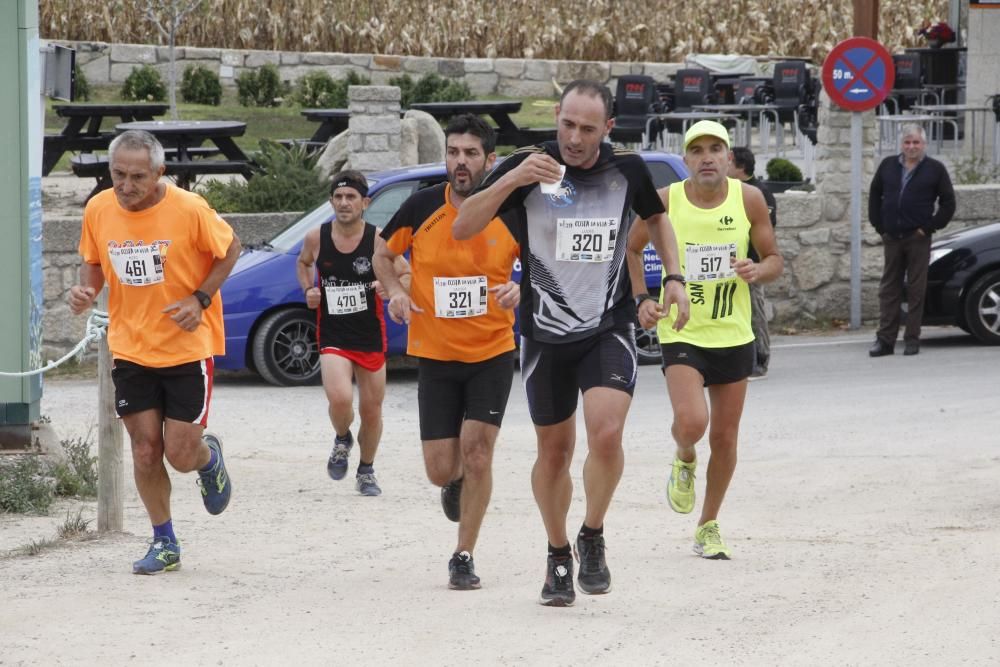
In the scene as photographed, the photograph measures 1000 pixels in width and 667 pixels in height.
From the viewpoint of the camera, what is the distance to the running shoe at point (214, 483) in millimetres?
7434

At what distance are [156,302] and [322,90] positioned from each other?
2439 centimetres

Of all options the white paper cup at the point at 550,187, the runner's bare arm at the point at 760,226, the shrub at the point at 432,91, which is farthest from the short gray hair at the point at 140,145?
the shrub at the point at 432,91

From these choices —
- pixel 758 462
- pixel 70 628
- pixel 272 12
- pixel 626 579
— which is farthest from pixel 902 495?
pixel 272 12

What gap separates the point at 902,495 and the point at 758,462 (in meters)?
1.34

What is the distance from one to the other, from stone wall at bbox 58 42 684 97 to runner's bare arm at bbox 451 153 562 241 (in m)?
27.2

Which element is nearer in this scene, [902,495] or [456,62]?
[902,495]

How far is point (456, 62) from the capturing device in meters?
34.3

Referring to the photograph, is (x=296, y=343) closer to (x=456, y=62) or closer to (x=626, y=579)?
(x=626, y=579)

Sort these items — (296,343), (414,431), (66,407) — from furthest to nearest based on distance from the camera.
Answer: (296,343) → (66,407) → (414,431)

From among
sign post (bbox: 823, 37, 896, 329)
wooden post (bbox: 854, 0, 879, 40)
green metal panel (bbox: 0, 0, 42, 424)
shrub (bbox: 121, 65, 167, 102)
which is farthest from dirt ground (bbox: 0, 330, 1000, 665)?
shrub (bbox: 121, 65, 167, 102)

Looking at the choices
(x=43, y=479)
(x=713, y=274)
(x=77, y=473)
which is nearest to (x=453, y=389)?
(x=713, y=274)

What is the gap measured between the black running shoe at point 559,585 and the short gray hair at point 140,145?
7.31 feet

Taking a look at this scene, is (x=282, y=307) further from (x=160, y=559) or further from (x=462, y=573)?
(x=462, y=573)

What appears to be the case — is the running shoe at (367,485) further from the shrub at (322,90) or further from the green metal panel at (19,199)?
the shrub at (322,90)
